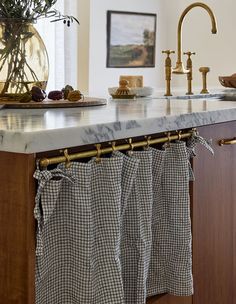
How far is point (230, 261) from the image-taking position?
1949mm

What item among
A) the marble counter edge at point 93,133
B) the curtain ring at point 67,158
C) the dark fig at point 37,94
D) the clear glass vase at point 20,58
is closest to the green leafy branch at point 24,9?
the clear glass vase at point 20,58

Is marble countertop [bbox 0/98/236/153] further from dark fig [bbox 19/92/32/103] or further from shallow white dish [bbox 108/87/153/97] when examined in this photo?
shallow white dish [bbox 108/87/153/97]

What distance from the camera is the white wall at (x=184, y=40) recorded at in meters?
5.29

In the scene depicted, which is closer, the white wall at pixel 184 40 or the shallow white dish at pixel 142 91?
the shallow white dish at pixel 142 91

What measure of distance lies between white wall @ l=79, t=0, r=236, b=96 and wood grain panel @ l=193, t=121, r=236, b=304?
130 inches

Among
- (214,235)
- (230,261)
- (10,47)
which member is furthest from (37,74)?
(230,261)

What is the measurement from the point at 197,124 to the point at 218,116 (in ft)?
0.48

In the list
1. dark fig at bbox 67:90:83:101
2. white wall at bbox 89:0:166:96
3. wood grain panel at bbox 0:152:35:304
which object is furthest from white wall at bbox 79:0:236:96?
wood grain panel at bbox 0:152:35:304

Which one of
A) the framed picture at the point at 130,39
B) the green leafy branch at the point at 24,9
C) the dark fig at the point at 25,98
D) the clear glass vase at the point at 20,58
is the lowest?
the dark fig at the point at 25,98

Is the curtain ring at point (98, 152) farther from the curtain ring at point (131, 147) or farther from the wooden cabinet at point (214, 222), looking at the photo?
the wooden cabinet at point (214, 222)

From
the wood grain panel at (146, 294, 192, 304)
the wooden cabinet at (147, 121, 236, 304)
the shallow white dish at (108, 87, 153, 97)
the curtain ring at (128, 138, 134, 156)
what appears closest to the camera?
the curtain ring at (128, 138, 134, 156)

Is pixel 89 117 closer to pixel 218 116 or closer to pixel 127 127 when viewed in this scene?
pixel 127 127

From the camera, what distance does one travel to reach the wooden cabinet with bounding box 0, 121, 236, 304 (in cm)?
115

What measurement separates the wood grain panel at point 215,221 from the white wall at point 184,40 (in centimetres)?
331
